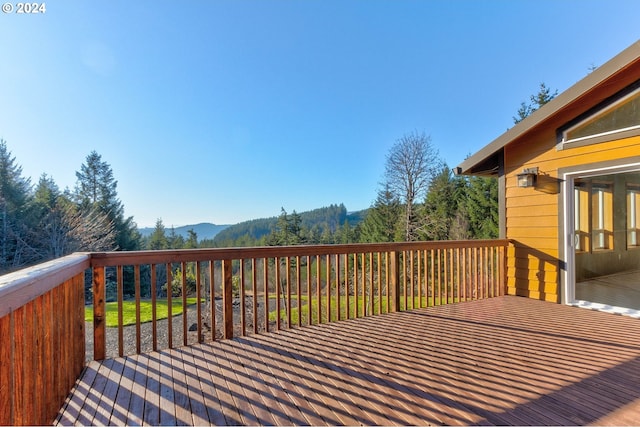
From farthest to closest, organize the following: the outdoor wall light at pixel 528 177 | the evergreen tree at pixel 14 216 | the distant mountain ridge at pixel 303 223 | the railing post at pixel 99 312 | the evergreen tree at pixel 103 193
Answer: the distant mountain ridge at pixel 303 223 → the evergreen tree at pixel 103 193 → the evergreen tree at pixel 14 216 → the outdoor wall light at pixel 528 177 → the railing post at pixel 99 312

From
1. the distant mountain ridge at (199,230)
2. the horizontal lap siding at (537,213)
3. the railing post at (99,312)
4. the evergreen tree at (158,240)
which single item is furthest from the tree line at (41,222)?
the horizontal lap siding at (537,213)

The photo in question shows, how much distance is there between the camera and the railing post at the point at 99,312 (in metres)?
2.44

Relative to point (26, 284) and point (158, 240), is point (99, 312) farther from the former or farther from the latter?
point (158, 240)

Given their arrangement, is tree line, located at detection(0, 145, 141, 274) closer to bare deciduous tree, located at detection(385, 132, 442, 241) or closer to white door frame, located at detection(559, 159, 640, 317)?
white door frame, located at detection(559, 159, 640, 317)

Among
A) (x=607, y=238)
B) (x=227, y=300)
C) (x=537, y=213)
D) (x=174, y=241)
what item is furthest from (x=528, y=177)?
(x=174, y=241)

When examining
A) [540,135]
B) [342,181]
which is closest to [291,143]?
[342,181]

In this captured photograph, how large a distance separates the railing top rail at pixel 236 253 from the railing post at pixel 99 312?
0.10 meters

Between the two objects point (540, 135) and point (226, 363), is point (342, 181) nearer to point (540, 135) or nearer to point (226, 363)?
point (540, 135)

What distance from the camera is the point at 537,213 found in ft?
14.1

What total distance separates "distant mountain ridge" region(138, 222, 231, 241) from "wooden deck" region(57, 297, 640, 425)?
28.3 m

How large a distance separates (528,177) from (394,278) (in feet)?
8.40

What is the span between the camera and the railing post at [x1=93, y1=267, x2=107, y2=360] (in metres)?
2.44

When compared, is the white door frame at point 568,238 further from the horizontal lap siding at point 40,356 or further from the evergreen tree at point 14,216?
the evergreen tree at point 14,216

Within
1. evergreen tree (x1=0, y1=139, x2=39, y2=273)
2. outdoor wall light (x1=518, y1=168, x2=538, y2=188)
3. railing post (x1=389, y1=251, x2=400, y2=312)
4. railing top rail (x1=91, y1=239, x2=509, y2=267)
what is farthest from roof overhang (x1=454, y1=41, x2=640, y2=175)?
evergreen tree (x1=0, y1=139, x2=39, y2=273)
